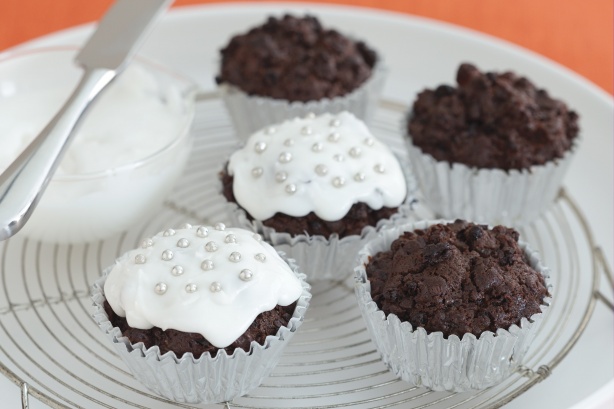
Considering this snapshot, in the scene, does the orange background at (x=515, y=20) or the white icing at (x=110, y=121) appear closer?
the white icing at (x=110, y=121)

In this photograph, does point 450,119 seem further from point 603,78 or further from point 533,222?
point 603,78

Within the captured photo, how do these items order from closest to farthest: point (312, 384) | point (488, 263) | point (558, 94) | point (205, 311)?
point (205, 311), point (488, 263), point (312, 384), point (558, 94)

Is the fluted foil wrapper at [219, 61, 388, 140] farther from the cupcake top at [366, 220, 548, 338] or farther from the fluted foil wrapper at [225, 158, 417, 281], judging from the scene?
the cupcake top at [366, 220, 548, 338]

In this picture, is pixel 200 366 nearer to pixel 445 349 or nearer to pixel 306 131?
pixel 445 349

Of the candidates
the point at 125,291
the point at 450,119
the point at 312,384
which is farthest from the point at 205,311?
the point at 450,119

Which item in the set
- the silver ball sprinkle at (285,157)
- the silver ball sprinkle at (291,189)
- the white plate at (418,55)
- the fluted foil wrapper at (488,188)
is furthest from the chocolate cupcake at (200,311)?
the white plate at (418,55)

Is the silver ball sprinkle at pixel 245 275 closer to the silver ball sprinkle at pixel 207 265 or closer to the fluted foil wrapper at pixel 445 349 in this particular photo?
the silver ball sprinkle at pixel 207 265
